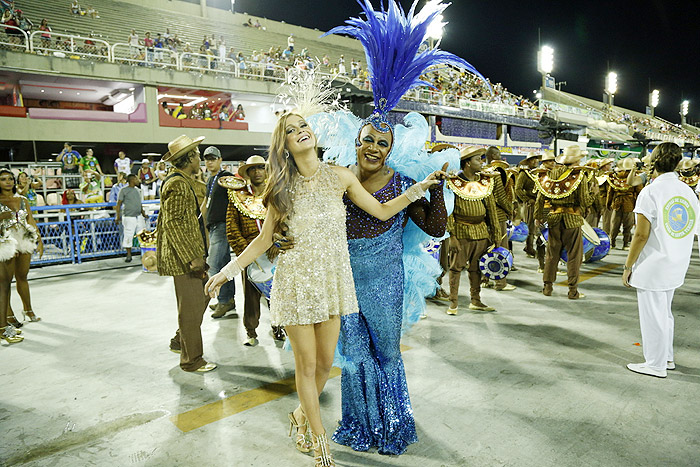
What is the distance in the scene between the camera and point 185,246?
12.8ft

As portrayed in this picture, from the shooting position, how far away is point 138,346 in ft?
15.3

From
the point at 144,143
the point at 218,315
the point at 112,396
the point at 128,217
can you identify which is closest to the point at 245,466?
the point at 112,396

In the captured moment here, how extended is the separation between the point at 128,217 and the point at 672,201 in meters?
8.84

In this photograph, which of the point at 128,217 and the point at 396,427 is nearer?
the point at 396,427

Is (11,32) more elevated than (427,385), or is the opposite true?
(11,32)

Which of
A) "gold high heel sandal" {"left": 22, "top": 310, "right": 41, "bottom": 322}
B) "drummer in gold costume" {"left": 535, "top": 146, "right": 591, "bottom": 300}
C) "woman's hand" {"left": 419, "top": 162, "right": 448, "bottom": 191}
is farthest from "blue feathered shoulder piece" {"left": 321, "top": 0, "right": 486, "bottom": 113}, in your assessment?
"gold high heel sandal" {"left": 22, "top": 310, "right": 41, "bottom": 322}

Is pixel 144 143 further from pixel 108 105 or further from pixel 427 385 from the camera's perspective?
pixel 427 385

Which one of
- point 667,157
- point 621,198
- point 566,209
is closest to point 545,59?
point 621,198

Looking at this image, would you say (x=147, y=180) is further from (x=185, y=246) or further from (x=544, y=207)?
(x=544, y=207)

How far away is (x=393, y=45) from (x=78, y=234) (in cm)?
860

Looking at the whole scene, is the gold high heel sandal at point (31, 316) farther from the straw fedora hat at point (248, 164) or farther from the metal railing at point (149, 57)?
the metal railing at point (149, 57)

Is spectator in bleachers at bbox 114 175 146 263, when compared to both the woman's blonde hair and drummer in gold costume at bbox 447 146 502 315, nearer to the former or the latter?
drummer in gold costume at bbox 447 146 502 315

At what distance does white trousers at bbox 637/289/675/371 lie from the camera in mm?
3719

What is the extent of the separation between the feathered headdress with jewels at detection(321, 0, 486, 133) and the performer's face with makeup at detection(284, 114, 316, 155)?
450mm
